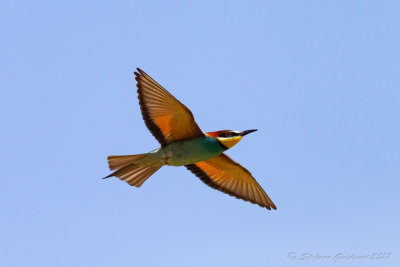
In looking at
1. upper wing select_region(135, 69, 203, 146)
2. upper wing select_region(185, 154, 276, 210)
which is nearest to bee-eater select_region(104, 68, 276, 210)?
upper wing select_region(135, 69, 203, 146)

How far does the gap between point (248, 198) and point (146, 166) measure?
1336 millimetres

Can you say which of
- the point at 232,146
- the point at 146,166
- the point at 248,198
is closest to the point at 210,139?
the point at 232,146

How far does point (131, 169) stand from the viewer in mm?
6180

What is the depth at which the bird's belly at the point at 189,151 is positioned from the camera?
605 cm

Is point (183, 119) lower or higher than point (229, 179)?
higher

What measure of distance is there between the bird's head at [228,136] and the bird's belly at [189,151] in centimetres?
8

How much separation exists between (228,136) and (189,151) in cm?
45

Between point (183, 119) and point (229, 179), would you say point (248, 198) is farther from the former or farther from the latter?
point (183, 119)

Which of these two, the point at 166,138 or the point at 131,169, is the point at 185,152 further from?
the point at 131,169

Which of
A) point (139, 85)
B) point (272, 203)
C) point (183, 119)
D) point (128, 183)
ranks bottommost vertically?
point (272, 203)

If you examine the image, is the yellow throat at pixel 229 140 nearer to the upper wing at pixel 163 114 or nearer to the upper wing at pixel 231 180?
the upper wing at pixel 163 114

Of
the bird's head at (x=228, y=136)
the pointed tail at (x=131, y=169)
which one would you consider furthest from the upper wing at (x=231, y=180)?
the pointed tail at (x=131, y=169)

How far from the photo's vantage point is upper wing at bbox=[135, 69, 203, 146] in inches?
230

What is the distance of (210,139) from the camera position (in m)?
6.14
